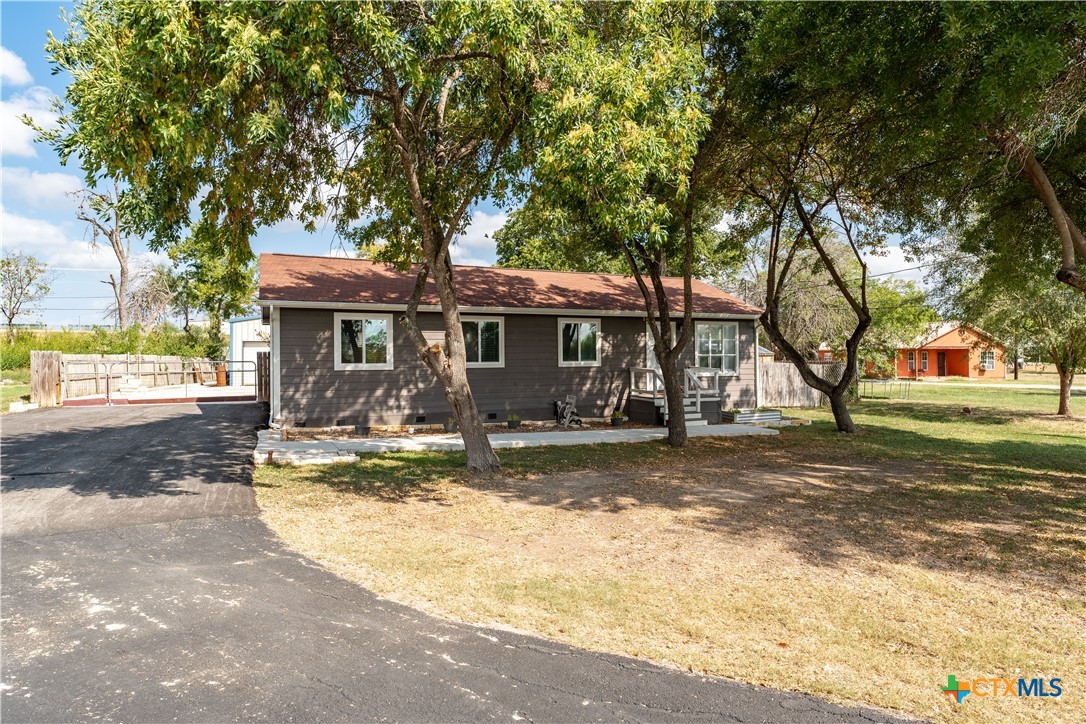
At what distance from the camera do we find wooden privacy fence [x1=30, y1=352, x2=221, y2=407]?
64.4 feet

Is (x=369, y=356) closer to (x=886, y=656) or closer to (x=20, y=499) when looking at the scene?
(x=20, y=499)

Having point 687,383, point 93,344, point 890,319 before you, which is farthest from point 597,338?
point 93,344

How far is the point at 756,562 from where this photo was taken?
5.52 meters

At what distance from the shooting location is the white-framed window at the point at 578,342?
620 inches

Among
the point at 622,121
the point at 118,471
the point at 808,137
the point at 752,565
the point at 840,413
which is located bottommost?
the point at 752,565

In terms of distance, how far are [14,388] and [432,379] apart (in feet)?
70.8

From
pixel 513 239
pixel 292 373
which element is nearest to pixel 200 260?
pixel 513 239

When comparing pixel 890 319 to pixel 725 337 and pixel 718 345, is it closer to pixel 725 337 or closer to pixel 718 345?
pixel 725 337

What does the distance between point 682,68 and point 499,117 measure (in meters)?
2.59

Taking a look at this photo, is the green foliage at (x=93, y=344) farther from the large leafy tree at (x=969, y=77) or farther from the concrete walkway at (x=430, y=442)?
the large leafy tree at (x=969, y=77)

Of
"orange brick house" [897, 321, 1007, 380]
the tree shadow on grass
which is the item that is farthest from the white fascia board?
"orange brick house" [897, 321, 1007, 380]

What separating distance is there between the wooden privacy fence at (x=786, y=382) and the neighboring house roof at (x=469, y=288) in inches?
168

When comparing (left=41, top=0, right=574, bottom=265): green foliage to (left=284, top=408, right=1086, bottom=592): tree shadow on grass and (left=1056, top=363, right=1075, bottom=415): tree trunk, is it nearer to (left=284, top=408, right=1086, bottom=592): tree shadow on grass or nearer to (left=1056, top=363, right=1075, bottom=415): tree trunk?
(left=284, top=408, right=1086, bottom=592): tree shadow on grass

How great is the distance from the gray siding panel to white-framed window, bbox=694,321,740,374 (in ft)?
6.49
